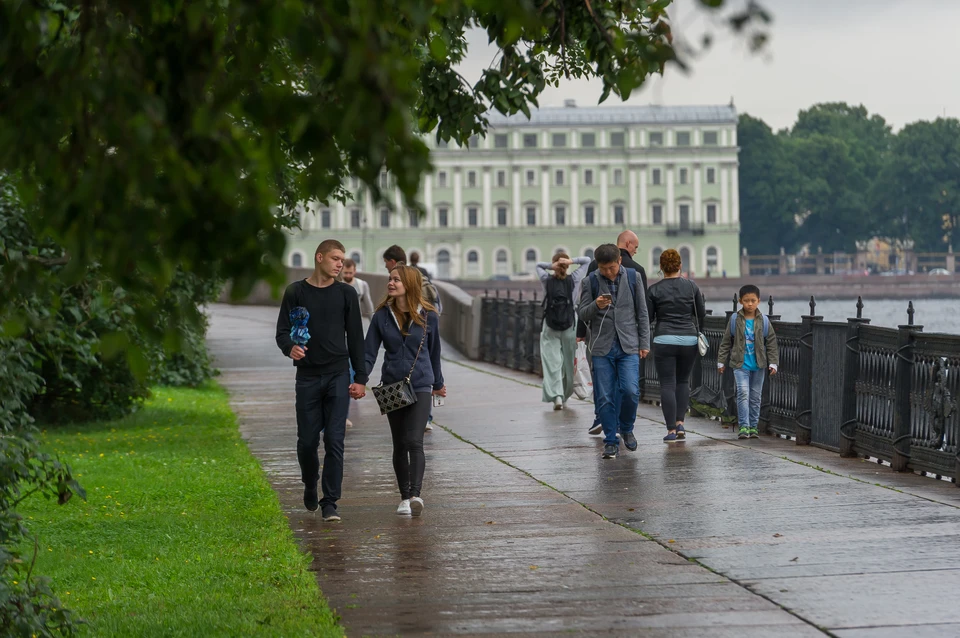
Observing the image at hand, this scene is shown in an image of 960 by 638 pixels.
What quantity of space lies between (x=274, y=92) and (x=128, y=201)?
38 cm

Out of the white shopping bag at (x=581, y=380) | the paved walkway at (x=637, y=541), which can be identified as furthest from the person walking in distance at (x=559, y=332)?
the paved walkway at (x=637, y=541)

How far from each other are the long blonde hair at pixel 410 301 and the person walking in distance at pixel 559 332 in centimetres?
634

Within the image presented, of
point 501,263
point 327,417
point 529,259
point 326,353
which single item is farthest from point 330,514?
point 529,259

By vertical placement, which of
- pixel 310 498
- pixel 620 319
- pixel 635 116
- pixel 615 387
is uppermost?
pixel 635 116

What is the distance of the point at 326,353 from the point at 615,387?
346 cm

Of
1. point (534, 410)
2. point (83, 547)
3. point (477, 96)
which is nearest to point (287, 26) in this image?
point (477, 96)

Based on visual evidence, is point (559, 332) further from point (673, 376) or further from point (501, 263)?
point (501, 263)

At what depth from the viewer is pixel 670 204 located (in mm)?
134000

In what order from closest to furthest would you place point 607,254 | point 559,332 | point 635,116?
point 607,254
point 559,332
point 635,116

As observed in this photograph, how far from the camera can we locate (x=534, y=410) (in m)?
15.6

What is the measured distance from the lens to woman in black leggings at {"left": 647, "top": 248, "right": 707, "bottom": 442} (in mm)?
11828

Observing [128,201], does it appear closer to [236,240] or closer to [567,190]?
[236,240]

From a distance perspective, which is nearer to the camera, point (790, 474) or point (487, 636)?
point (487, 636)

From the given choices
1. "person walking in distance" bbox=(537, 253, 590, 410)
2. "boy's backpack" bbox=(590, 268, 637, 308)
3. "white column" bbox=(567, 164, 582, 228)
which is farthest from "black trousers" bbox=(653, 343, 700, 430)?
"white column" bbox=(567, 164, 582, 228)
